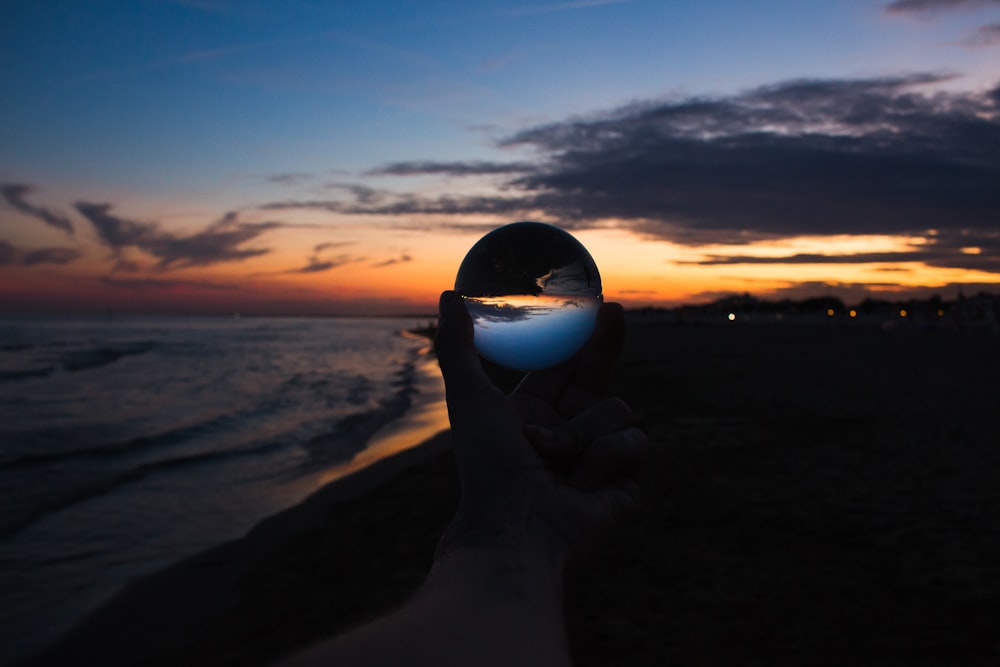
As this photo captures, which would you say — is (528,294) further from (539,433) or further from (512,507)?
Answer: (512,507)

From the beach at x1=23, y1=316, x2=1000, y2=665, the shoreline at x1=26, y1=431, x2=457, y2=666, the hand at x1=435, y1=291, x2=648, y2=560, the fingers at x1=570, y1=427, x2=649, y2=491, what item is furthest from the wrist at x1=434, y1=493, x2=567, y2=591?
the shoreline at x1=26, y1=431, x2=457, y2=666

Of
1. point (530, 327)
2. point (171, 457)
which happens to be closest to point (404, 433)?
point (171, 457)

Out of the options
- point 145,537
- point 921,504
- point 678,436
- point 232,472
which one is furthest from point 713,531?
point 232,472

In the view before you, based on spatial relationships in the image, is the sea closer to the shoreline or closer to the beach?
the shoreline

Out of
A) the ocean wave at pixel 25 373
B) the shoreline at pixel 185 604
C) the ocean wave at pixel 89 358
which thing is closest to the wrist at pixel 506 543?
the shoreline at pixel 185 604

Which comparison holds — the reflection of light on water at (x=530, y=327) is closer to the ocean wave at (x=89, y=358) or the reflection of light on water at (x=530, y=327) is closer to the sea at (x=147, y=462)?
the sea at (x=147, y=462)

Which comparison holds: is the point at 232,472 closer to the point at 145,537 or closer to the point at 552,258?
the point at 145,537
